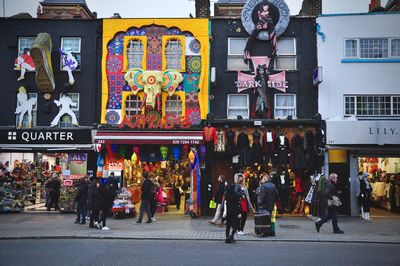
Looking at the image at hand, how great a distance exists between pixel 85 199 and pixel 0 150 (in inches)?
252

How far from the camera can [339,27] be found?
73.6ft

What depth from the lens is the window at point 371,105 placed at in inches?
874

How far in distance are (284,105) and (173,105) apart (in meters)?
5.34

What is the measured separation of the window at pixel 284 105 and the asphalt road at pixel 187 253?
9156 millimetres

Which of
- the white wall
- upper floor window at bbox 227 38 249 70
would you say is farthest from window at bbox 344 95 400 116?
upper floor window at bbox 227 38 249 70

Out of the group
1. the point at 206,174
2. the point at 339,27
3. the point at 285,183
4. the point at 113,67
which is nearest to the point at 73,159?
the point at 113,67

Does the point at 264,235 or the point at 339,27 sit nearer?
the point at 264,235

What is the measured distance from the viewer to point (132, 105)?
73.9ft

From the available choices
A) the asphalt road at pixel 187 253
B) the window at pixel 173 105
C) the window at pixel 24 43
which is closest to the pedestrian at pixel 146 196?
the asphalt road at pixel 187 253

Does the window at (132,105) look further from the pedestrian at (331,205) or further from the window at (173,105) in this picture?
the pedestrian at (331,205)

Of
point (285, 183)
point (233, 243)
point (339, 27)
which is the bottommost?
point (233, 243)

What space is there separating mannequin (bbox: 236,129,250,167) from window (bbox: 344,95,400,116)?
5.04 meters

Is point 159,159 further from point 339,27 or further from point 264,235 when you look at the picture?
point 339,27

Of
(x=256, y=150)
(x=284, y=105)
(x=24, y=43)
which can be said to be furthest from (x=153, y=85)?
(x=24, y=43)
